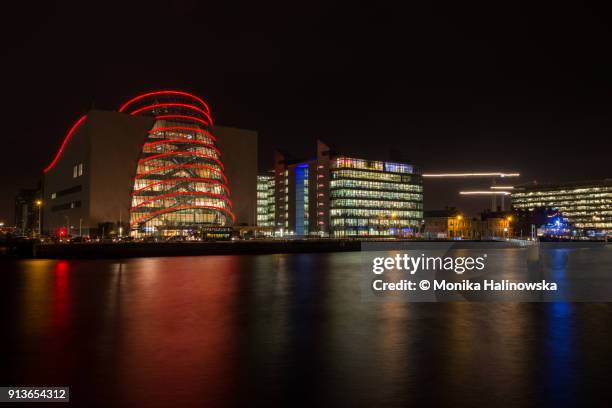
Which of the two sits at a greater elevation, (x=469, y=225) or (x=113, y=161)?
(x=113, y=161)

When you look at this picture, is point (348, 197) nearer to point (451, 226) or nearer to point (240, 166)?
point (240, 166)

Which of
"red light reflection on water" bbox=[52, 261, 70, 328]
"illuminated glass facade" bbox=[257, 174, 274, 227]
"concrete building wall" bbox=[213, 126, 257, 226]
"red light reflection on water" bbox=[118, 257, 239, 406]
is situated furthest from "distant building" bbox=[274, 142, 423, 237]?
"red light reflection on water" bbox=[118, 257, 239, 406]

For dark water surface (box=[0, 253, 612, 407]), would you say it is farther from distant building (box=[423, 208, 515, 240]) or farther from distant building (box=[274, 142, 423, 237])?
distant building (box=[423, 208, 515, 240])

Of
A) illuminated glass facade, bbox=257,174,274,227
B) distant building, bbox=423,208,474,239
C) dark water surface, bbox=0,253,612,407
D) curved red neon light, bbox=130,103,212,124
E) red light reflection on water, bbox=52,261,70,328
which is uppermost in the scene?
curved red neon light, bbox=130,103,212,124

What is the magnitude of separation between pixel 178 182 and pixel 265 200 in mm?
87243

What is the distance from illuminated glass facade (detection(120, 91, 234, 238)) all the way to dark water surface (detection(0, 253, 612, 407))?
75682 millimetres

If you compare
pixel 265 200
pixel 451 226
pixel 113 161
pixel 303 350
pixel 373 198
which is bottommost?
pixel 303 350

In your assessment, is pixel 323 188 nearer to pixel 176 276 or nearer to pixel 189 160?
pixel 189 160

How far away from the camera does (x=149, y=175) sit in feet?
342

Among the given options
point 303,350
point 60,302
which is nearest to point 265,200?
point 60,302

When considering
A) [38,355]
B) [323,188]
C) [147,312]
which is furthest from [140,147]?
[38,355]

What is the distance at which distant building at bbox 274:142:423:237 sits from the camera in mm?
158125

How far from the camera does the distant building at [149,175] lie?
3999 inches

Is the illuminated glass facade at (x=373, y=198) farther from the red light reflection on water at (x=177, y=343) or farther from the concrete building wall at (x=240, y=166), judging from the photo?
the red light reflection on water at (x=177, y=343)
